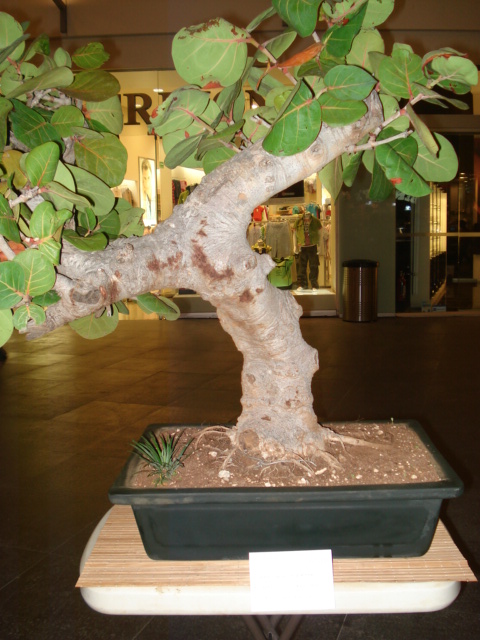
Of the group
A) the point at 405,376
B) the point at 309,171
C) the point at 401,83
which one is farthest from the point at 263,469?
the point at 405,376

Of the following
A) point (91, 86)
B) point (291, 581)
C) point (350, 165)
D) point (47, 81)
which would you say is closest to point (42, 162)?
point (47, 81)

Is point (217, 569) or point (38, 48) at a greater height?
point (38, 48)

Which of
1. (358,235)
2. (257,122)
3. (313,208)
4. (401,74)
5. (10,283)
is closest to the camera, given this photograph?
(10,283)

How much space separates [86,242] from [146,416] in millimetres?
2609

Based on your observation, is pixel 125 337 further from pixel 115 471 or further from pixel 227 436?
pixel 227 436

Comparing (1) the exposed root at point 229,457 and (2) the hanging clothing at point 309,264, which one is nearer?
(1) the exposed root at point 229,457

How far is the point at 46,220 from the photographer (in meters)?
0.84

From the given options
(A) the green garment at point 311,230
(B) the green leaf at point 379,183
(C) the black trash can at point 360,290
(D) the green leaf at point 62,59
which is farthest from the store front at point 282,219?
(D) the green leaf at point 62,59

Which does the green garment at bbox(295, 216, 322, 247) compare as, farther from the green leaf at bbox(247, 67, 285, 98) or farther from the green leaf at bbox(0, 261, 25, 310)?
the green leaf at bbox(0, 261, 25, 310)

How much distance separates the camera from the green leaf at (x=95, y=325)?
4.14 ft

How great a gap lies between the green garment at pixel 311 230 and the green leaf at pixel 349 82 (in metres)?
6.64

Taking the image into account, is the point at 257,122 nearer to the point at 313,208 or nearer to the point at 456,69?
the point at 456,69

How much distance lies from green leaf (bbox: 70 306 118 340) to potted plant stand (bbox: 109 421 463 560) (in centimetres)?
38

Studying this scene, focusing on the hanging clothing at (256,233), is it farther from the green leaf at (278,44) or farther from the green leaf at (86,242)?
the green leaf at (86,242)
